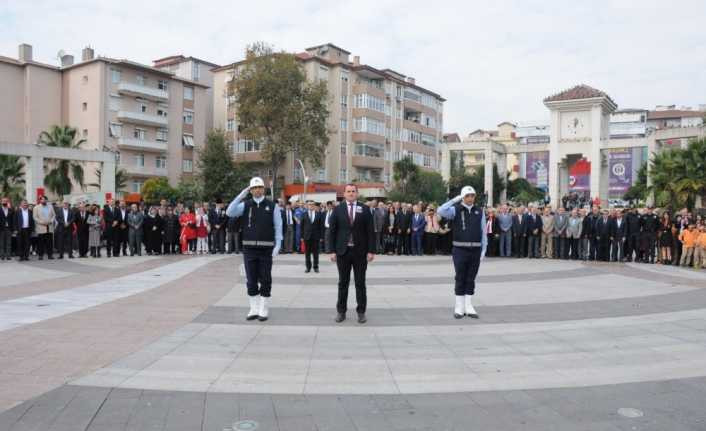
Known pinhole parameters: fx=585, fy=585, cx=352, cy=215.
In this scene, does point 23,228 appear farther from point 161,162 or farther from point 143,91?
point 161,162

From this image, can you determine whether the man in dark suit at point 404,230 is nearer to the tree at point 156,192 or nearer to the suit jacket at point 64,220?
the suit jacket at point 64,220

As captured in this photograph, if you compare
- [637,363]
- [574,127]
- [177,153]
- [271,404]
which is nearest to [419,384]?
[271,404]

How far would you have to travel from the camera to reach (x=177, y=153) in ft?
206

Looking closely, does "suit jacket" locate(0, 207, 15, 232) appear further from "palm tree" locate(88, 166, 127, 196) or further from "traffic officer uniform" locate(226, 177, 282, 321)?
"palm tree" locate(88, 166, 127, 196)

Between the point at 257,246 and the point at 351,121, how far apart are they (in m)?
59.2

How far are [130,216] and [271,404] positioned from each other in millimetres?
16479

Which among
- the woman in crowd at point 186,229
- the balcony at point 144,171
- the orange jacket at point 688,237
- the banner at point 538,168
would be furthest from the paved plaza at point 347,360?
the balcony at point 144,171

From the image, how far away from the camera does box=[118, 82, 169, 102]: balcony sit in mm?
56188

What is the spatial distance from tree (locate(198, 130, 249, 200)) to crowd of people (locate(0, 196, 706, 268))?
105 feet

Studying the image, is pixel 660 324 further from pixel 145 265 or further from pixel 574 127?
pixel 574 127

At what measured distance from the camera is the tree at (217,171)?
175 feet

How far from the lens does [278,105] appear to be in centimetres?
5191

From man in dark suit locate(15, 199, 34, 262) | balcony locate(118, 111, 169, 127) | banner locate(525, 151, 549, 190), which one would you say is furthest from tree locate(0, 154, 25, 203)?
banner locate(525, 151, 549, 190)

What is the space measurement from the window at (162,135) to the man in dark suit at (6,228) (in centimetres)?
4511
